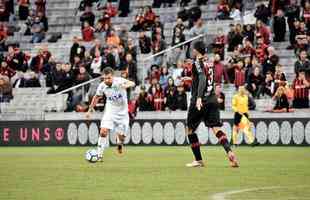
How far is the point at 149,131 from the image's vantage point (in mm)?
34188

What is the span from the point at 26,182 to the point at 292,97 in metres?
17.8

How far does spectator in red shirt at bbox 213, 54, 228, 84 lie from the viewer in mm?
34156

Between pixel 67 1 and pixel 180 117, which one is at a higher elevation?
pixel 67 1

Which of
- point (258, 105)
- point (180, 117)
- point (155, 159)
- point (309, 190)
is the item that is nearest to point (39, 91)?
point (180, 117)

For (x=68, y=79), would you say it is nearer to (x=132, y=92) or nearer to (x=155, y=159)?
(x=132, y=92)

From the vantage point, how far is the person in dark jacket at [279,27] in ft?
116

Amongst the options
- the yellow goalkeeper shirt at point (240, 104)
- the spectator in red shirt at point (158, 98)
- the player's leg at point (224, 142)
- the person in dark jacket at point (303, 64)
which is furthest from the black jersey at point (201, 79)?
the spectator in red shirt at point (158, 98)

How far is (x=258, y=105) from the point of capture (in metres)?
33.5

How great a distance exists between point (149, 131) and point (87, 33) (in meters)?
8.35

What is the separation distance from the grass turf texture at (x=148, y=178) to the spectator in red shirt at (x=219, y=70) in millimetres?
10527

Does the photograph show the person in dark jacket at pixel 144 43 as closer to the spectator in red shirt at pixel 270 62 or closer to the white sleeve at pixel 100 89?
the spectator in red shirt at pixel 270 62

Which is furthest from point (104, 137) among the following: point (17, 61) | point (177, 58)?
point (17, 61)

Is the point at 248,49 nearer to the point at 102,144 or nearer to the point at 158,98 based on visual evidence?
the point at 158,98

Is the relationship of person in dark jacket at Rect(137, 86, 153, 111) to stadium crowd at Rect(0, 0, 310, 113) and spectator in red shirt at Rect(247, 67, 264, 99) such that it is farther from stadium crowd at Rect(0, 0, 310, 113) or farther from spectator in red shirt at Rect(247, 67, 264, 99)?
spectator in red shirt at Rect(247, 67, 264, 99)
